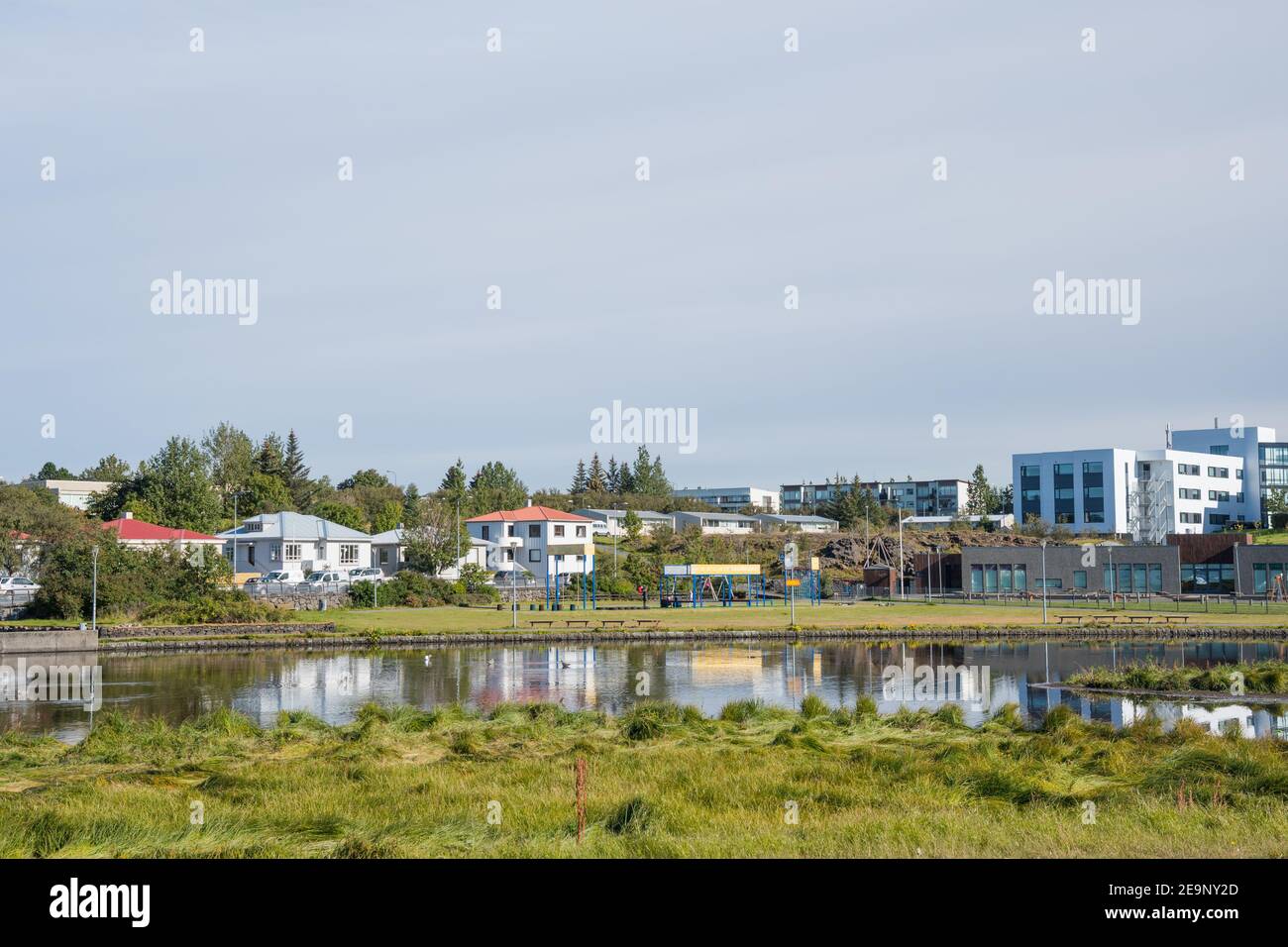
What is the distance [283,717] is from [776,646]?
30276 mm

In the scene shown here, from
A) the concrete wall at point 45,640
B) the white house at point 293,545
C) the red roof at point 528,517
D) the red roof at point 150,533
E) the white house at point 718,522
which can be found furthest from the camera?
the white house at point 718,522

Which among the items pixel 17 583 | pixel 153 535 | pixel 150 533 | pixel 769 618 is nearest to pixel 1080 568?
pixel 769 618

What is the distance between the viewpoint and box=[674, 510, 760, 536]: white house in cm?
13350

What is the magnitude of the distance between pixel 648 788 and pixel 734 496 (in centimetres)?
17299

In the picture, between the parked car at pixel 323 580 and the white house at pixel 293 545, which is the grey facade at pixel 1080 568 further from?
the white house at pixel 293 545

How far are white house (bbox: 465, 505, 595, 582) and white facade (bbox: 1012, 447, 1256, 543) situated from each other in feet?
165

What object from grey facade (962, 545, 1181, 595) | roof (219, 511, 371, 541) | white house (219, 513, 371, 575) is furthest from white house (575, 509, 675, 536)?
grey facade (962, 545, 1181, 595)

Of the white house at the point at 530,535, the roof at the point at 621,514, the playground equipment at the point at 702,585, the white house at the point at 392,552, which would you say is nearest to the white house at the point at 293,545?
the white house at the point at 392,552

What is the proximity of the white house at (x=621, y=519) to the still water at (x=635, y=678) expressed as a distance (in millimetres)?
70446

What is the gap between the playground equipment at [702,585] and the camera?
7675 cm

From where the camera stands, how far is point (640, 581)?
88938 millimetres

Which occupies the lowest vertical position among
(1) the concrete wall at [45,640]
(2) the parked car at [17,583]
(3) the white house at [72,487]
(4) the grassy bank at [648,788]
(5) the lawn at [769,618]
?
(5) the lawn at [769,618]

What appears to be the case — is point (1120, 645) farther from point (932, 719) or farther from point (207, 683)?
point (207, 683)

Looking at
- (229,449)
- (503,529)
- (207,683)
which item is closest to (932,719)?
(207,683)
